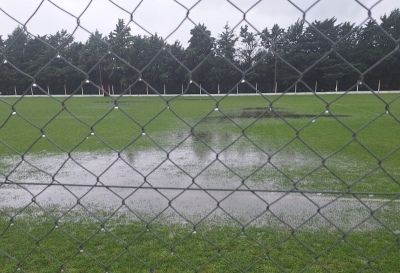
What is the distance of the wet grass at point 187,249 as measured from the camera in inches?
106

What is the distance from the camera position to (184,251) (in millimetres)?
2971

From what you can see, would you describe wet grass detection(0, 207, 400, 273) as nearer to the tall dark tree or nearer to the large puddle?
the large puddle

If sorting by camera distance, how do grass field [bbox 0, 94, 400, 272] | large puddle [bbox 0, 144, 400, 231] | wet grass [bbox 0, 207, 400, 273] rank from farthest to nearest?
large puddle [bbox 0, 144, 400, 231], wet grass [bbox 0, 207, 400, 273], grass field [bbox 0, 94, 400, 272]

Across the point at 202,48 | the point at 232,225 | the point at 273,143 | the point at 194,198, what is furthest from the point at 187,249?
the point at 273,143

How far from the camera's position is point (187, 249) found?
3002mm

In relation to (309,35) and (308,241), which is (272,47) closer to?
(309,35)

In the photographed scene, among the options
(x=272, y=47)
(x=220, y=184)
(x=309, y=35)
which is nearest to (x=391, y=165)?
(x=220, y=184)

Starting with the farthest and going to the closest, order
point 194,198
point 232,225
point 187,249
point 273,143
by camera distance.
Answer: point 273,143
point 194,198
point 232,225
point 187,249

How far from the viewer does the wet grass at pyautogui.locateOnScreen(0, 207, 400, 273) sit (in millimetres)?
2705

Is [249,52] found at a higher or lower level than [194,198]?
higher

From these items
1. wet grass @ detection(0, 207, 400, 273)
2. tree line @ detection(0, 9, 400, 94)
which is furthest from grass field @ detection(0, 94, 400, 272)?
tree line @ detection(0, 9, 400, 94)

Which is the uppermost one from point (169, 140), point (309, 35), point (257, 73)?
point (309, 35)

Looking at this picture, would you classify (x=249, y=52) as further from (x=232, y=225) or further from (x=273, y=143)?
(x=273, y=143)

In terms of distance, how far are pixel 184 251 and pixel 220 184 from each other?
7.37 ft
